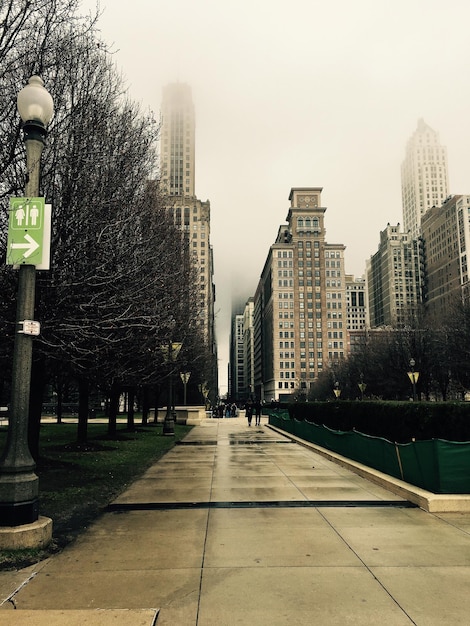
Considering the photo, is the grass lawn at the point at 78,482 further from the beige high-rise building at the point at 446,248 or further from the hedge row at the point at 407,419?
the beige high-rise building at the point at 446,248

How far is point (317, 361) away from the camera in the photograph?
156m

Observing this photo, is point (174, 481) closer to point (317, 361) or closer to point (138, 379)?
point (138, 379)

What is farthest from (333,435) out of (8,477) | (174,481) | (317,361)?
(317,361)

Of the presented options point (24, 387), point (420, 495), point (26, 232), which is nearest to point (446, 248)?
point (420, 495)

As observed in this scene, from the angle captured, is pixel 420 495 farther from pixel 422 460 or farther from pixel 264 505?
pixel 264 505

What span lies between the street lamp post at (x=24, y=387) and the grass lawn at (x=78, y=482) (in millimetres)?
522

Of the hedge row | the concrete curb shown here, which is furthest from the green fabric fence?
the hedge row

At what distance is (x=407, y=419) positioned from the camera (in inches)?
487

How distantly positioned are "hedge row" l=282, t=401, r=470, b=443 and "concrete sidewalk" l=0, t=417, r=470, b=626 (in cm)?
227

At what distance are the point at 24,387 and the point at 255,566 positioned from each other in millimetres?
3496

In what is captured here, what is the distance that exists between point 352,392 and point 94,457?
64.9m

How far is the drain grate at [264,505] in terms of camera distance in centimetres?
855

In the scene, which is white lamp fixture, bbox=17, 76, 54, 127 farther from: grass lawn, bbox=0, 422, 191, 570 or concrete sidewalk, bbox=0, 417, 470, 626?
concrete sidewalk, bbox=0, 417, 470, 626

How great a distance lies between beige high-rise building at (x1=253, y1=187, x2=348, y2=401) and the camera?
15675 cm
